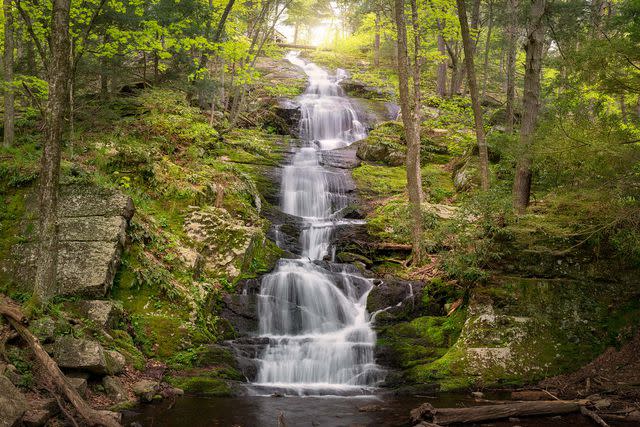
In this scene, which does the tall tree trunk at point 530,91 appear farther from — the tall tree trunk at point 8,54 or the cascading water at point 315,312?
the tall tree trunk at point 8,54

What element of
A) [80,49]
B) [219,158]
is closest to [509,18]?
[219,158]

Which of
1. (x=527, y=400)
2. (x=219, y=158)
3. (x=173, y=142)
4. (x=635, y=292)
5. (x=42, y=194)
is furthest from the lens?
(x=219, y=158)

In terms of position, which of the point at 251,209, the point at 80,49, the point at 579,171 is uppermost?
the point at 80,49

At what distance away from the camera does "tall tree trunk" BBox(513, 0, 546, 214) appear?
1030 centimetres

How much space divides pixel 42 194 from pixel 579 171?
885cm

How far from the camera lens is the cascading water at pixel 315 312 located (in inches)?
360

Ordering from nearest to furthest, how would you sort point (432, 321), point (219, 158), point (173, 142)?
point (432, 321), point (173, 142), point (219, 158)

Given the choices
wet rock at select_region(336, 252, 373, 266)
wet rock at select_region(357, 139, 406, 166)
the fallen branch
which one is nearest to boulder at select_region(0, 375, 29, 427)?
the fallen branch

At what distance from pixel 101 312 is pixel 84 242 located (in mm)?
1714

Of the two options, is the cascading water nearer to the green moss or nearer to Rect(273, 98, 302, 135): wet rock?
the green moss

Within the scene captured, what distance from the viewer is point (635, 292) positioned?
378 inches

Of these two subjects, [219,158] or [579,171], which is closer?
[579,171]

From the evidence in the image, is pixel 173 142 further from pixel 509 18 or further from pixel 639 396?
pixel 509 18

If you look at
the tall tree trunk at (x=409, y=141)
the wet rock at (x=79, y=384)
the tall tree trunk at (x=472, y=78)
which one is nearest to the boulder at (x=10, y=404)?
the wet rock at (x=79, y=384)
